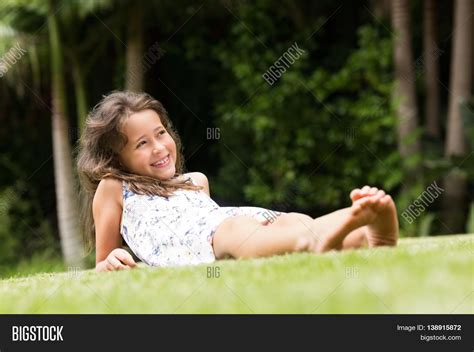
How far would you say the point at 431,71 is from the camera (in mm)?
9984

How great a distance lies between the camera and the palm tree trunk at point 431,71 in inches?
388

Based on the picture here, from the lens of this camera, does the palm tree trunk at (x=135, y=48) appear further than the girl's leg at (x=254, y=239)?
Yes

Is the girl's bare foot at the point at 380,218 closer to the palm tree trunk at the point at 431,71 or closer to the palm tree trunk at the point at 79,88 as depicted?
the palm tree trunk at the point at 431,71

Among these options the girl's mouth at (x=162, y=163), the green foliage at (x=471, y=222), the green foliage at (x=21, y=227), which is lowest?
the girl's mouth at (x=162, y=163)

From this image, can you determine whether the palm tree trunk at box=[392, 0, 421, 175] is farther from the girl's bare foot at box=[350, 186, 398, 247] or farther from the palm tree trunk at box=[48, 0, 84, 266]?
the girl's bare foot at box=[350, 186, 398, 247]

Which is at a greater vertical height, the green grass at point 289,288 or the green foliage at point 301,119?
the green foliage at point 301,119

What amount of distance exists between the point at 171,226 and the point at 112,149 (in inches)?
22.1

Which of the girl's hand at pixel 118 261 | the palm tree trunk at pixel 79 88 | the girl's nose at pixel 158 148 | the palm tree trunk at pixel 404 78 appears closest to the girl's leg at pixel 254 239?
the girl's hand at pixel 118 261

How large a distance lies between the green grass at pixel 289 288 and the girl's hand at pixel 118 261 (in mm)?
362

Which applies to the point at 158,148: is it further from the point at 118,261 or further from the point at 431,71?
the point at 431,71

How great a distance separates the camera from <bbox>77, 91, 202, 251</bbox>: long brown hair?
3.71m

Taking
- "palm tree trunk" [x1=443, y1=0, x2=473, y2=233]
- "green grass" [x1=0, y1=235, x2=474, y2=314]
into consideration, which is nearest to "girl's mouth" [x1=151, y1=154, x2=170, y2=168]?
"green grass" [x1=0, y1=235, x2=474, y2=314]

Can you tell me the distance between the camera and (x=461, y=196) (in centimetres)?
909

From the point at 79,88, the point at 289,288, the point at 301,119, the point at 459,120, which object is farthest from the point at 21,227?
the point at 289,288
